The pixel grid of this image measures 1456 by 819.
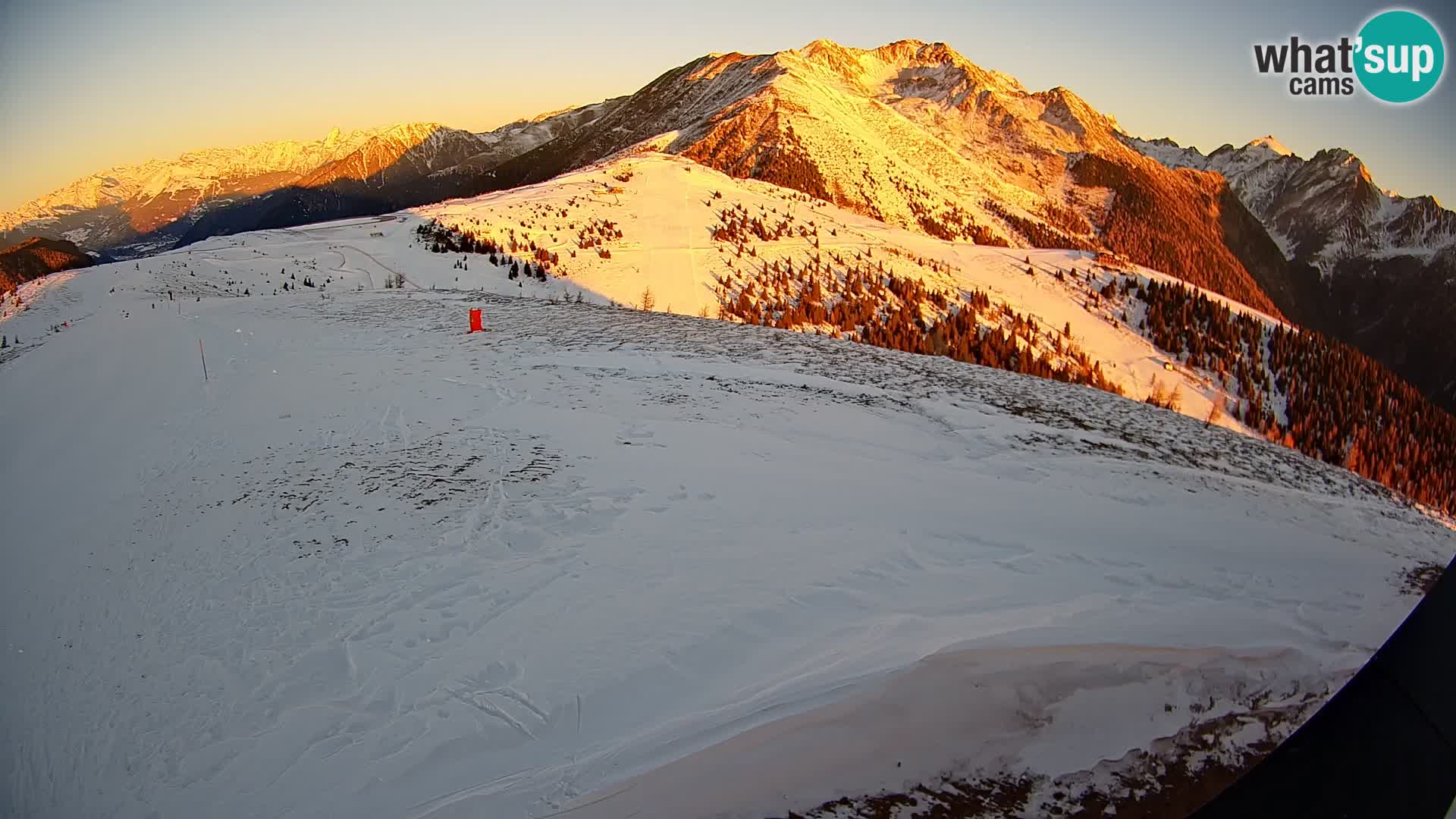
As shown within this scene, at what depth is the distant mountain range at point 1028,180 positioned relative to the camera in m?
65.7

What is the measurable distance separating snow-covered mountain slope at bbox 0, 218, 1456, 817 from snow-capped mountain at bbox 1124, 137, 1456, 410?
109 meters

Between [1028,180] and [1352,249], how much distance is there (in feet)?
351

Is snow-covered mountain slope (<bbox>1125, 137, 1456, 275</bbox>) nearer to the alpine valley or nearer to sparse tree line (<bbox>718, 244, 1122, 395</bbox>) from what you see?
sparse tree line (<bbox>718, 244, 1122, 395</bbox>)

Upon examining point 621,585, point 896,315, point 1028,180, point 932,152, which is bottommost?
point 621,585

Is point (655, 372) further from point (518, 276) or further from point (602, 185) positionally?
point (602, 185)

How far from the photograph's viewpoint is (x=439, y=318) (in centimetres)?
1457

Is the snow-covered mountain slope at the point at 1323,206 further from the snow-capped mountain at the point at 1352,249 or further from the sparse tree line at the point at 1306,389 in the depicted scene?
the sparse tree line at the point at 1306,389

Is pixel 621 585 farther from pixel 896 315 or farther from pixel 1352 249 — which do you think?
pixel 1352 249

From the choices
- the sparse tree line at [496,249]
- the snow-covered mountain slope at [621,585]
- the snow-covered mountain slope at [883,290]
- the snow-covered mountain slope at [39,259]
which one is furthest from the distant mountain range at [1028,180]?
the snow-covered mountain slope at [39,259]

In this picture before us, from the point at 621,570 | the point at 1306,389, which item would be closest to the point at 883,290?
the point at 1306,389

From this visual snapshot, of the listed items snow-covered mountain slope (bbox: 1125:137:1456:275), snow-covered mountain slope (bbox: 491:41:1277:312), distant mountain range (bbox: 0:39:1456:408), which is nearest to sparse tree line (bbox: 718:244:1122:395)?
distant mountain range (bbox: 0:39:1456:408)

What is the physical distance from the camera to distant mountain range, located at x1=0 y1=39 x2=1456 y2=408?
65.7 metres

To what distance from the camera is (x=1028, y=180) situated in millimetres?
102125

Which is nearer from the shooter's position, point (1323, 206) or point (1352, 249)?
point (1352, 249)
